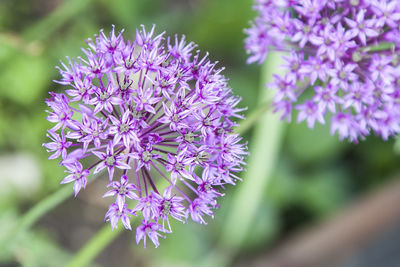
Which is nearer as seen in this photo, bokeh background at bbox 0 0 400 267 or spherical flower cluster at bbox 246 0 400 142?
spherical flower cluster at bbox 246 0 400 142

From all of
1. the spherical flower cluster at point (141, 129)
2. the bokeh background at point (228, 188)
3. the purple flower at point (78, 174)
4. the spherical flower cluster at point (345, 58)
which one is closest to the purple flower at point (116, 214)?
the spherical flower cluster at point (141, 129)

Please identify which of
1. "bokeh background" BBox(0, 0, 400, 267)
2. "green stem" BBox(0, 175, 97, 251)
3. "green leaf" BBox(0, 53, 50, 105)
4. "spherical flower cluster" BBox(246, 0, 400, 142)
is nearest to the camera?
"green stem" BBox(0, 175, 97, 251)

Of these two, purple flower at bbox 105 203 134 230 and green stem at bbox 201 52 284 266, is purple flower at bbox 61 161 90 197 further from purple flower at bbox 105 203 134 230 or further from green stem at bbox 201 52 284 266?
green stem at bbox 201 52 284 266

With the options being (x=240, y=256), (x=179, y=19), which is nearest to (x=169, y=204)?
(x=240, y=256)

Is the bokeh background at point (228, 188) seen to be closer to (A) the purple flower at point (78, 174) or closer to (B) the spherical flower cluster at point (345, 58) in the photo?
(B) the spherical flower cluster at point (345, 58)

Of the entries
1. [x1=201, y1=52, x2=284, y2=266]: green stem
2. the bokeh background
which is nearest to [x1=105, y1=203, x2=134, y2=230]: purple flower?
[x1=201, y1=52, x2=284, y2=266]: green stem

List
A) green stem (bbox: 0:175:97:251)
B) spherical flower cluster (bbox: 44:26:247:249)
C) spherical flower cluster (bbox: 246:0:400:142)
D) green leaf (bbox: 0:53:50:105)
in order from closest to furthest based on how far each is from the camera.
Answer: spherical flower cluster (bbox: 44:26:247:249)
green stem (bbox: 0:175:97:251)
spherical flower cluster (bbox: 246:0:400:142)
green leaf (bbox: 0:53:50:105)

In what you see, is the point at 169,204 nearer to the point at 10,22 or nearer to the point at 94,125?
the point at 94,125
